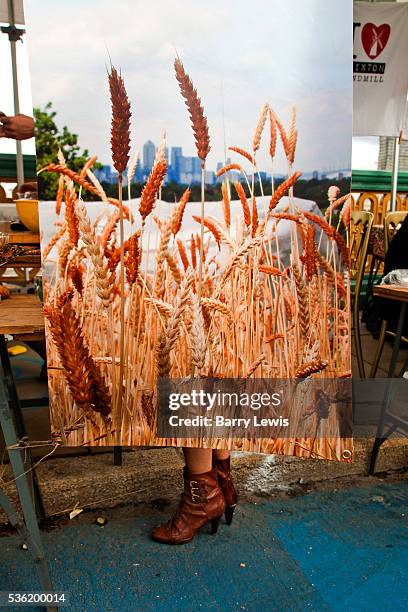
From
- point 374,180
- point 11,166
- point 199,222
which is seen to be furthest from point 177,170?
point 374,180

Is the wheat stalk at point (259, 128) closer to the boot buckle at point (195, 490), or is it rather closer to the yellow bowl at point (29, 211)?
the yellow bowl at point (29, 211)

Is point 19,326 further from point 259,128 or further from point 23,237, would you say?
point 259,128

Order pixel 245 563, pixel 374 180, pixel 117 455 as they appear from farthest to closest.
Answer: pixel 374 180
pixel 117 455
pixel 245 563

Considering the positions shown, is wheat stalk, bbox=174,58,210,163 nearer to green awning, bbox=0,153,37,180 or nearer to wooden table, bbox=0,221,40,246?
wooden table, bbox=0,221,40,246

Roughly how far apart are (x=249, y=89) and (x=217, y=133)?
5.1 inches

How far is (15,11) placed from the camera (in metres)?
3.15

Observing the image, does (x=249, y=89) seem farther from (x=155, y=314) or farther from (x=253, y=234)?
(x=155, y=314)

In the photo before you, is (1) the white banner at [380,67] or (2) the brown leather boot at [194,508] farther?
(1) the white banner at [380,67]

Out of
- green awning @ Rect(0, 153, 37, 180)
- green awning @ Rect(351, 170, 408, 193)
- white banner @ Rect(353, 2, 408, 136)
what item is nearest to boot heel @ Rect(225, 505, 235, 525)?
green awning @ Rect(0, 153, 37, 180)

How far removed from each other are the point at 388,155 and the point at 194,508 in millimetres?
4814

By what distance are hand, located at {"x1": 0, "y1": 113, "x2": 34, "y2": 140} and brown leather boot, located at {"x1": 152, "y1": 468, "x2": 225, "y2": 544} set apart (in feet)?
Result: 4.33

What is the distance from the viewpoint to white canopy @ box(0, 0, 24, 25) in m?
3.13

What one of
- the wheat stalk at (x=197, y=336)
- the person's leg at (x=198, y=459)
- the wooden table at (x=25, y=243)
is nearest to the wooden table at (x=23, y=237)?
the wooden table at (x=25, y=243)

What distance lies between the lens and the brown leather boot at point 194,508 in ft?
6.00
